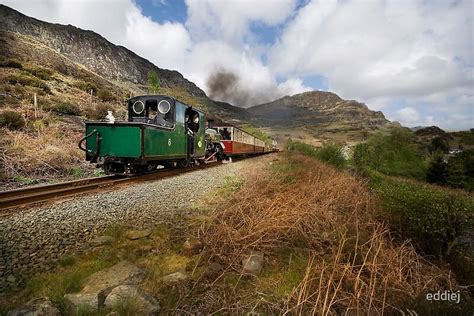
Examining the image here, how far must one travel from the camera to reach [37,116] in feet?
55.1

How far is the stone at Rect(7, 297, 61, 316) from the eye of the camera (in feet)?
6.93

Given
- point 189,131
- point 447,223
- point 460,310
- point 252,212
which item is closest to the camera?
point 460,310

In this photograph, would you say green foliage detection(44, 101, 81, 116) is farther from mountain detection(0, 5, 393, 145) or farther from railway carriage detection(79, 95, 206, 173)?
railway carriage detection(79, 95, 206, 173)

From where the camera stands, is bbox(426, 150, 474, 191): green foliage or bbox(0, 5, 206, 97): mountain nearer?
bbox(426, 150, 474, 191): green foliage

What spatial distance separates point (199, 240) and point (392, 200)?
5.11 m

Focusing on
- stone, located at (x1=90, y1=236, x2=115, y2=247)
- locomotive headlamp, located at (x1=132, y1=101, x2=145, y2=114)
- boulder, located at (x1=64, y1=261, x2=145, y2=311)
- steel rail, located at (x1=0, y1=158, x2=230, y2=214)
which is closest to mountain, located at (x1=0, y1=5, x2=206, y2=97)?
locomotive headlamp, located at (x1=132, y1=101, x2=145, y2=114)

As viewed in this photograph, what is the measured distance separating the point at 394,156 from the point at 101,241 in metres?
56.2

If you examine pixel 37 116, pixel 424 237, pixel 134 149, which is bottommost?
pixel 424 237

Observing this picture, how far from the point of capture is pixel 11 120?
568 inches

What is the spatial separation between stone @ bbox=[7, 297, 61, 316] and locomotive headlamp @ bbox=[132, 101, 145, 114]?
31.6 ft

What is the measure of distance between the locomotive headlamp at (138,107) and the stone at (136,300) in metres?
9.52

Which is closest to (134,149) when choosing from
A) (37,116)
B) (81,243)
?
(81,243)

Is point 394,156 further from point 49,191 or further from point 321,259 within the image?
point 49,191

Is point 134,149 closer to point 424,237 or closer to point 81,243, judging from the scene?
point 81,243
